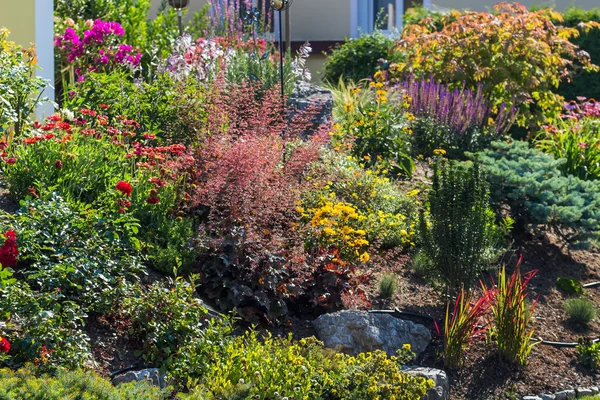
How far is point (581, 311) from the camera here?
6.69 meters

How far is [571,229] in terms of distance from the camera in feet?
28.3

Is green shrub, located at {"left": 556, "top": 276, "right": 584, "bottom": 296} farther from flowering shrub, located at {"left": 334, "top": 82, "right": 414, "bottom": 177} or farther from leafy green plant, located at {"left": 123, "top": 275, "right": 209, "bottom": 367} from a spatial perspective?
leafy green plant, located at {"left": 123, "top": 275, "right": 209, "bottom": 367}

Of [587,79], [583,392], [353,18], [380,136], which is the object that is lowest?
[583,392]

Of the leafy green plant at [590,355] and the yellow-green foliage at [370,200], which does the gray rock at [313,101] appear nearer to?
the yellow-green foliage at [370,200]

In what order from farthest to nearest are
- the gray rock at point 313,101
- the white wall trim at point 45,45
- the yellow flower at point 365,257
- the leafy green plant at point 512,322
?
the gray rock at point 313,101, the white wall trim at point 45,45, the yellow flower at point 365,257, the leafy green plant at point 512,322

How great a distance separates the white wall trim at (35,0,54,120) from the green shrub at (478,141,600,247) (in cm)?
456

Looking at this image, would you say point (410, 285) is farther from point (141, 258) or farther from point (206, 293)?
point (141, 258)

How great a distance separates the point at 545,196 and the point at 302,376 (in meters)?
3.86

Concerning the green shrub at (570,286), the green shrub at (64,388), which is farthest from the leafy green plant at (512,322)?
the green shrub at (64,388)

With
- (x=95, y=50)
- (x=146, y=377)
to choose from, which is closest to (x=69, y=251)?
(x=146, y=377)

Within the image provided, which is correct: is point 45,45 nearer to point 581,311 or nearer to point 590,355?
point 581,311

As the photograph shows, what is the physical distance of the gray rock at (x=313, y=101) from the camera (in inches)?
382

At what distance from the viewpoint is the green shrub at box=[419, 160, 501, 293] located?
6352 mm

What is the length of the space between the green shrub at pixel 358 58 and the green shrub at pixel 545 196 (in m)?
6.05
